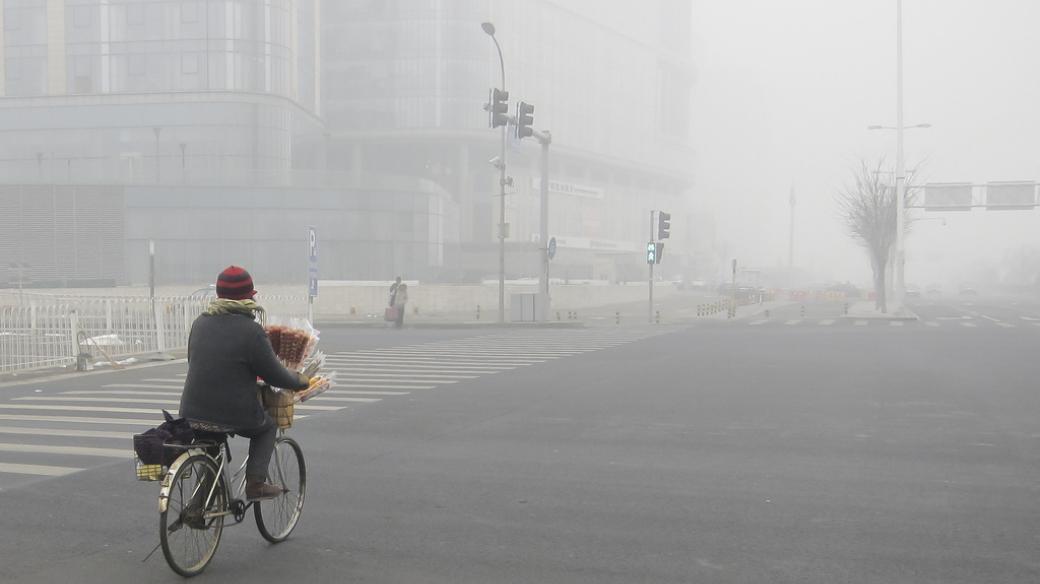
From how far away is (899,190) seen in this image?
1789 inches

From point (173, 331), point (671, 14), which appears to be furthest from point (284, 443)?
point (671, 14)

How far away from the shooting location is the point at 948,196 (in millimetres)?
58344

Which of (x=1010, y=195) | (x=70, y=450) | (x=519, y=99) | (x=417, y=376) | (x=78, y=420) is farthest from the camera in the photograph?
(x=519, y=99)

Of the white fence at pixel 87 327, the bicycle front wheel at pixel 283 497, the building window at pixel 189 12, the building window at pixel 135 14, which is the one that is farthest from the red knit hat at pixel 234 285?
the building window at pixel 135 14

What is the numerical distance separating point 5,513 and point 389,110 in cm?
8284

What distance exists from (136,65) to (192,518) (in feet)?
222

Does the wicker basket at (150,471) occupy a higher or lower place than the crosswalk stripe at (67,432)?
higher

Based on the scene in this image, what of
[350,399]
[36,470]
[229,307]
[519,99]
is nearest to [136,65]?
[519,99]

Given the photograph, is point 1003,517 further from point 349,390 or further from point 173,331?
point 173,331

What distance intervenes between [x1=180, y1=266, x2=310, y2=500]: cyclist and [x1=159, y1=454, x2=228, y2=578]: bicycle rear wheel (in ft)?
0.91

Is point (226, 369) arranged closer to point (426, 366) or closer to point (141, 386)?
point (141, 386)

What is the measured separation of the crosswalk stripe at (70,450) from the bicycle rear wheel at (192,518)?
4.10 metres

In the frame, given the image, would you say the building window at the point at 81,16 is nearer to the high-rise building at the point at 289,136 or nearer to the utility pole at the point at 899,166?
the high-rise building at the point at 289,136

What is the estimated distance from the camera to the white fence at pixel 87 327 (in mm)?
17875
